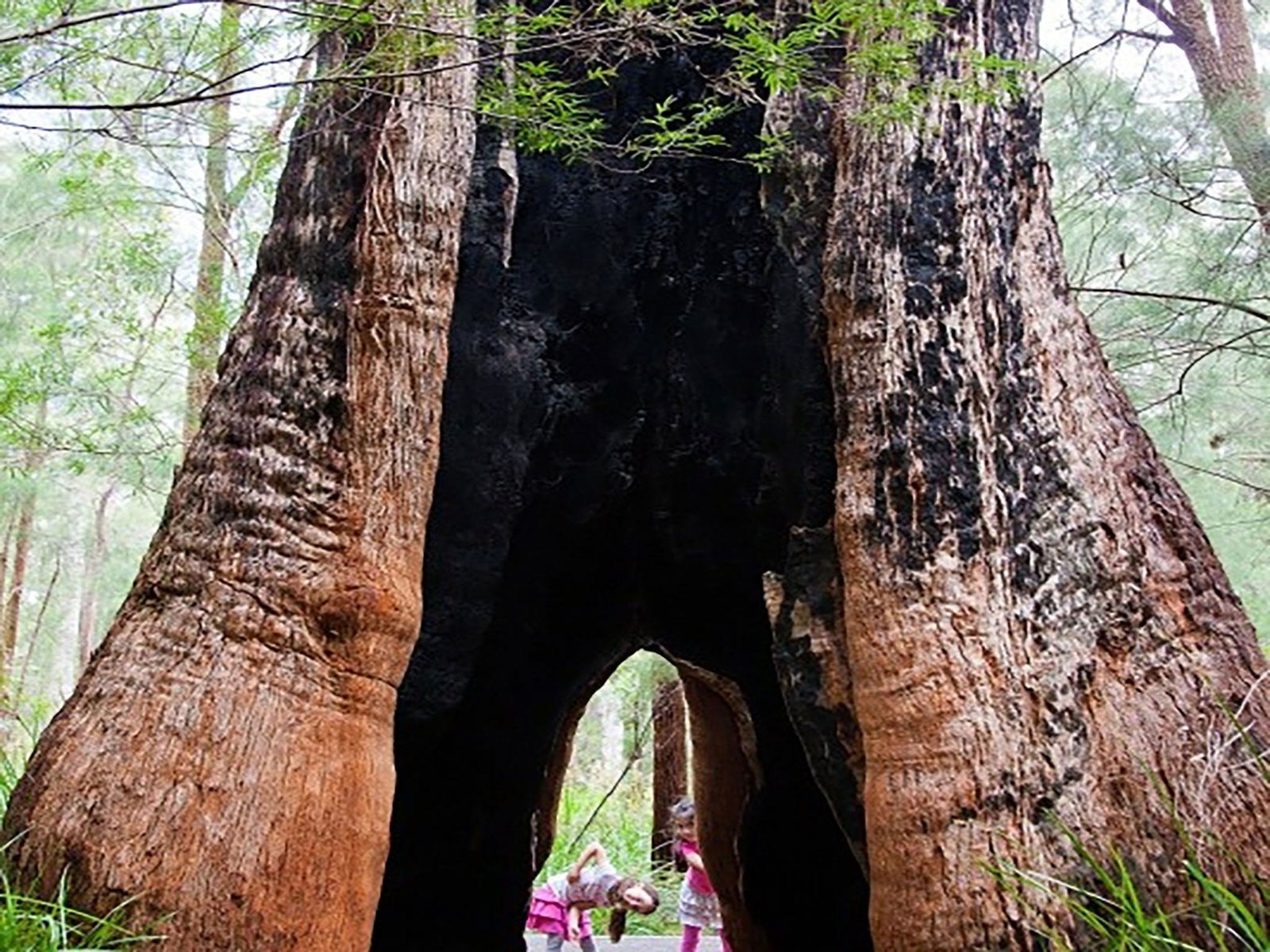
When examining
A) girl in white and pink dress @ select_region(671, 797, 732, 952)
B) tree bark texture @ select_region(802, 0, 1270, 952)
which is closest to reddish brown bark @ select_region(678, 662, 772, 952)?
girl in white and pink dress @ select_region(671, 797, 732, 952)

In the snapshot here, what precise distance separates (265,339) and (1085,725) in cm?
232

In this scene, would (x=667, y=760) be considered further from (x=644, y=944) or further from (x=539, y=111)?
(x=539, y=111)

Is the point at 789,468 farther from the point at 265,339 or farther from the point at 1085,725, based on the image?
the point at 265,339

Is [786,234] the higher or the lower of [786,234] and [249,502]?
the higher

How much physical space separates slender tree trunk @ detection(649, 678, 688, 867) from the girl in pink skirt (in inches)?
123

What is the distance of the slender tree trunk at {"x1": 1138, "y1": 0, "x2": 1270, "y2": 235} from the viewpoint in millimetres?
6992

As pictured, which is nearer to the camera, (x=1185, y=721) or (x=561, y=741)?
(x=1185, y=721)

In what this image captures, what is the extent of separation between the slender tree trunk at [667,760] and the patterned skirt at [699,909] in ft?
10.5

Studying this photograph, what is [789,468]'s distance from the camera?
4.14 meters

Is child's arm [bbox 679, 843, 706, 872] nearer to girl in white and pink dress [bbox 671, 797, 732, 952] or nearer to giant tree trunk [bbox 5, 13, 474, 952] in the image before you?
girl in white and pink dress [bbox 671, 797, 732, 952]

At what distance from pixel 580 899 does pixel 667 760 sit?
3.48 metres

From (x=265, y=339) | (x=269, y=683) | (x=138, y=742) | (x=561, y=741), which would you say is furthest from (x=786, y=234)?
(x=561, y=741)

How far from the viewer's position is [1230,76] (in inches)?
308

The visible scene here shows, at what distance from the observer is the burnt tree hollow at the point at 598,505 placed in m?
4.28
